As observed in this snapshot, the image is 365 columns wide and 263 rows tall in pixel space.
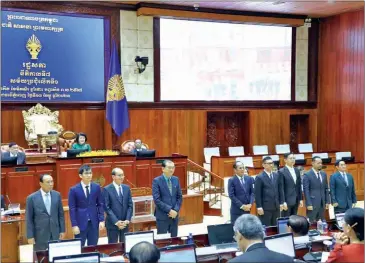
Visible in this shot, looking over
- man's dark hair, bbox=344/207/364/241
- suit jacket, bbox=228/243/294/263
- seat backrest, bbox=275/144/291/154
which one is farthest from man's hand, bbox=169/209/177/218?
seat backrest, bbox=275/144/291/154

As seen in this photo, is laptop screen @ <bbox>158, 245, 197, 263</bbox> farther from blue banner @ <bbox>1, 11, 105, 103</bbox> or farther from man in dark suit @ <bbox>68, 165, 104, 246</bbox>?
blue banner @ <bbox>1, 11, 105, 103</bbox>

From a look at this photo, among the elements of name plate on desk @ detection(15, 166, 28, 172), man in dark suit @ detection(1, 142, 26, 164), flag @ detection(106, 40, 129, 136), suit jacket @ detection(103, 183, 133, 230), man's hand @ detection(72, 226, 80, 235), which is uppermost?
flag @ detection(106, 40, 129, 136)

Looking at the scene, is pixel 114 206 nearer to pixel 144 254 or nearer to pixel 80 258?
pixel 80 258

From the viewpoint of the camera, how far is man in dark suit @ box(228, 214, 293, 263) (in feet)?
9.05

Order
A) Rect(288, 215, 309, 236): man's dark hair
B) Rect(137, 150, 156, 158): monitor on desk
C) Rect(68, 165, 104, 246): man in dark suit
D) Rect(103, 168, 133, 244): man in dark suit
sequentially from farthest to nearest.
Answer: Rect(137, 150, 156, 158): monitor on desk, Rect(103, 168, 133, 244): man in dark suit, Rect(68, 165, 104, 246): man in dark suit, Rect(288, 215, 309, 236): man's dark hair

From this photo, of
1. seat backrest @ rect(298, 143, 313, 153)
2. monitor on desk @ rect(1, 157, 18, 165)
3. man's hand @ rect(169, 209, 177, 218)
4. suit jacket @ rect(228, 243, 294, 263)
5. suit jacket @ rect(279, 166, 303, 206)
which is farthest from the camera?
seat backrest @ rect(298, 143, 313, 153)

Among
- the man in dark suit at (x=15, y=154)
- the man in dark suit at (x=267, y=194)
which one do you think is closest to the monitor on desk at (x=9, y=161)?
the man in dark suit at (x=15, y=154)

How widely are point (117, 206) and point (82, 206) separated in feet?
1.43

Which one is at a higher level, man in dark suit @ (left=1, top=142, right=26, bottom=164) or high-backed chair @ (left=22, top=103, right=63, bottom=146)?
high-backed chair @ (left=22, top=103, right=63, bottom=146)

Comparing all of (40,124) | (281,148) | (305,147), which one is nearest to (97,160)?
(40,124)

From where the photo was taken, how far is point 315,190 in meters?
7.59

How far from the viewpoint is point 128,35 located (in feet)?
39.9

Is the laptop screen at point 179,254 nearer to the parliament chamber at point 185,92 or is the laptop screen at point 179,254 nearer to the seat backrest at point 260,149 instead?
the parliament chamber at point 185,92

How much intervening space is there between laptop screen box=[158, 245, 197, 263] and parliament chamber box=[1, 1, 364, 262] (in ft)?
14.5
